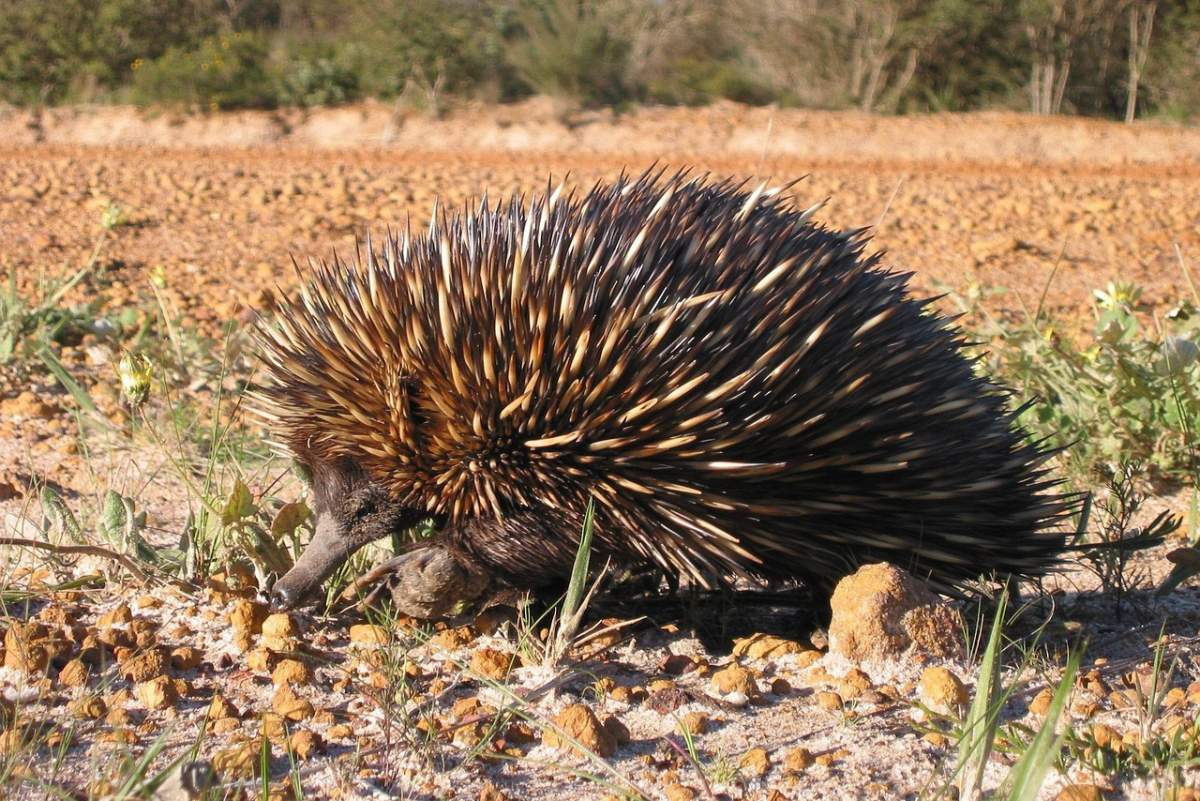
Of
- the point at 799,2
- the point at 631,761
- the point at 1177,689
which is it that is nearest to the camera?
the point at 631,761

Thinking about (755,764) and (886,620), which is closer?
(755,764)

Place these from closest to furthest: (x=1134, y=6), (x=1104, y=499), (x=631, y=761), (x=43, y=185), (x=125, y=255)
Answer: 1. (x=631, y=761)
2. (x=1104, y=499)
3. (x=125, y=255)
4. (x=43, y=185)
5. (x=1134, y=6)

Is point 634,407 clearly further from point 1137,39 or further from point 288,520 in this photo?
point 1137,39

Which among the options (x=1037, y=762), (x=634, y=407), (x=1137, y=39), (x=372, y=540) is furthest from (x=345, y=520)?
(x=1137, y=39)

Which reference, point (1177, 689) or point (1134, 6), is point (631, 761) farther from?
point (1134, 6)

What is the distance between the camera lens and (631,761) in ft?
8.38

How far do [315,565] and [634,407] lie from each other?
84 cm

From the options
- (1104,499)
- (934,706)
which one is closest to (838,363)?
(934,706)

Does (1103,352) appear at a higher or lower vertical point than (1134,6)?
lower

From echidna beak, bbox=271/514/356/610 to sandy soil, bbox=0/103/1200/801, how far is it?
0.15 m

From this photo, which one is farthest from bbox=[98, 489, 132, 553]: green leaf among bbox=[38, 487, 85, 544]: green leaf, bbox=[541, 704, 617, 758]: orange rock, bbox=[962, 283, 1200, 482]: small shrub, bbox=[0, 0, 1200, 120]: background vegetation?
bbox=[0, 0, 1200, 120]: background vegetation

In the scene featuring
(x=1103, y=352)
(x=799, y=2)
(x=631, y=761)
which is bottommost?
(x=631, y=761)

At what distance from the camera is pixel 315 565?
119 inches

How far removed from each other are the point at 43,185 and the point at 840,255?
764cm
